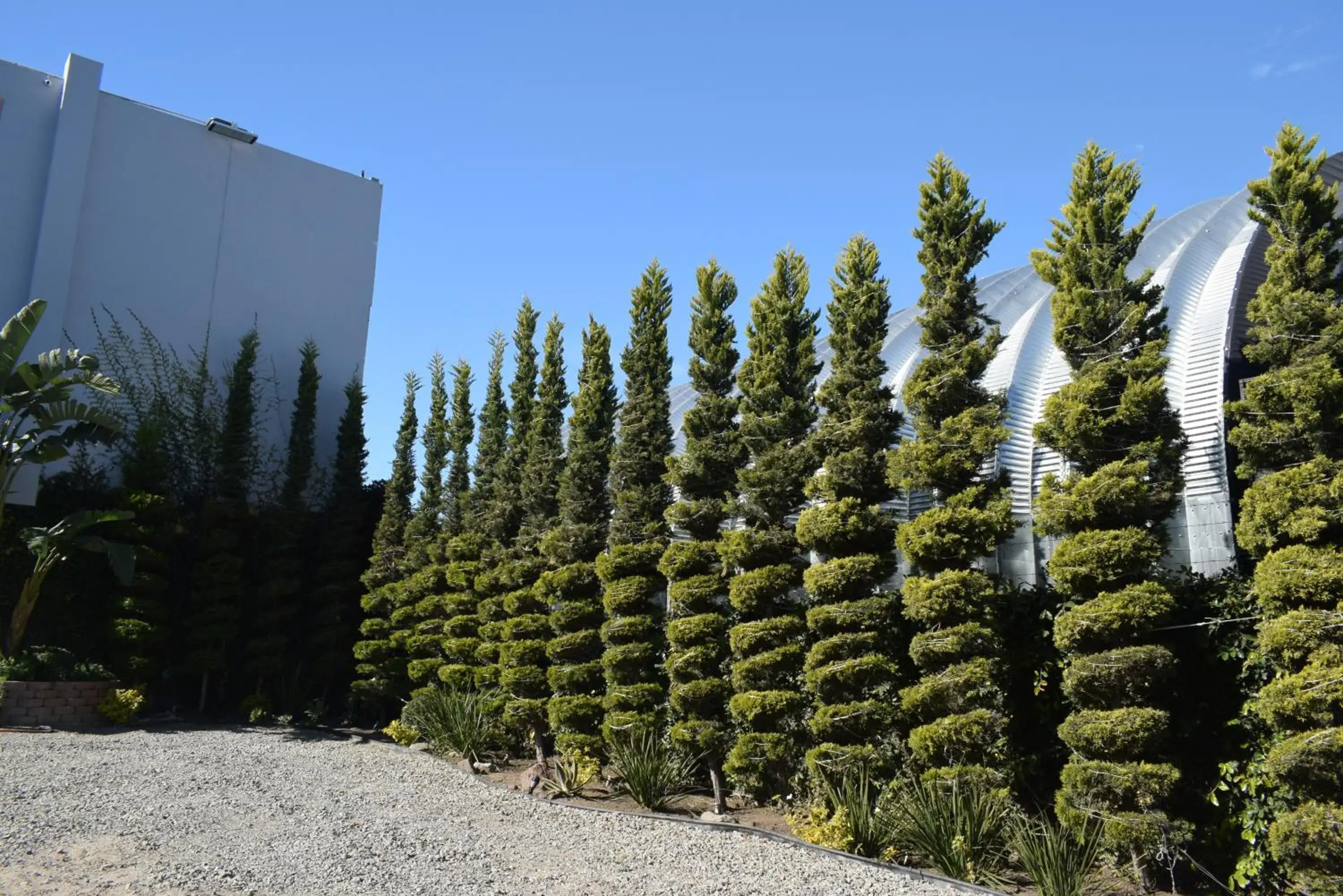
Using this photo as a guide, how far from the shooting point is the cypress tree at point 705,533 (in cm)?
1058

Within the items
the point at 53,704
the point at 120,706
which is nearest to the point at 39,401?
the point at 53,704

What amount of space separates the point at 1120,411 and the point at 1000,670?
246 cm

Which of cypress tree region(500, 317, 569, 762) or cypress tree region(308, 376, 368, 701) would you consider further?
cypress tree region(308, 376, 368, 701)

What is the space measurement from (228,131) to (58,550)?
9927mm

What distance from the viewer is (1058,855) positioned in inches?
285

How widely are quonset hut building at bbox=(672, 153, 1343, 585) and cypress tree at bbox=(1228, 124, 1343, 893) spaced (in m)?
1.86

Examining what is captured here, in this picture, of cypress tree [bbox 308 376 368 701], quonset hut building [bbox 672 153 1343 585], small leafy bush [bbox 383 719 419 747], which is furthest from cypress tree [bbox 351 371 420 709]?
quonset hut building [bbox 672 153 1343 585]

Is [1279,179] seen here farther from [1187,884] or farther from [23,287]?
[23,287]

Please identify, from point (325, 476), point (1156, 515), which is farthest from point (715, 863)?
point (325, 476)

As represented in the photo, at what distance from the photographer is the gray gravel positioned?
7320mm

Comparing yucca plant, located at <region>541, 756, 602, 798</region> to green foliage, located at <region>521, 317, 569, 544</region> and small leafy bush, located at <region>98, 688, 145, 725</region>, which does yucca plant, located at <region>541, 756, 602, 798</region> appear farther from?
small leafy bush, located at <region>98, 688, 145, 725</region>

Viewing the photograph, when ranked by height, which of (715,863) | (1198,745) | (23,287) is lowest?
(715,863)

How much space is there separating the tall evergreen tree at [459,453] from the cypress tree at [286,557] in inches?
136

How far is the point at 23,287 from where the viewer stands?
59.9 ft
